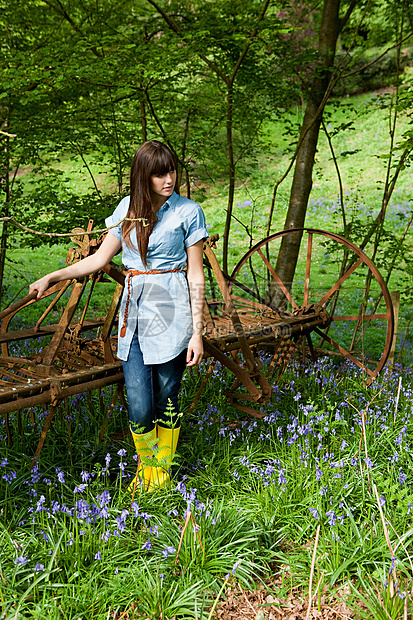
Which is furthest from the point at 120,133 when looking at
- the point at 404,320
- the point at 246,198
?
the point at 246,198

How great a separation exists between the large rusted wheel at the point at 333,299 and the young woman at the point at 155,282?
4.90ft

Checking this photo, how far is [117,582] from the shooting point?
193 centimetres

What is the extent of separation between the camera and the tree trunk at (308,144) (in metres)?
5.02

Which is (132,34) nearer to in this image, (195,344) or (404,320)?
(195,344)

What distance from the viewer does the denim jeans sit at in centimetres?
239

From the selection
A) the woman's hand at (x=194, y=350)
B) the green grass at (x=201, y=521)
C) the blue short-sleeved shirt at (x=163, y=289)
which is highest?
the blue short-sleeved shirt at (x=163, y=289)

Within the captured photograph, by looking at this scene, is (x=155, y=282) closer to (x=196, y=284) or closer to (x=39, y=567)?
(x=196, y=284)

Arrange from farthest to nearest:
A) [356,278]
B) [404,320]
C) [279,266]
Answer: [356,278], [404,320], [279,266]

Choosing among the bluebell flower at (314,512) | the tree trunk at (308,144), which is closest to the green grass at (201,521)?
the bluebell flower at (314,512)

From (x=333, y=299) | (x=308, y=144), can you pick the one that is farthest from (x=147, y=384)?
(x=308, y=144)

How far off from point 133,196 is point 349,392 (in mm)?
2266

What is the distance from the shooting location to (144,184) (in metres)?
2.27

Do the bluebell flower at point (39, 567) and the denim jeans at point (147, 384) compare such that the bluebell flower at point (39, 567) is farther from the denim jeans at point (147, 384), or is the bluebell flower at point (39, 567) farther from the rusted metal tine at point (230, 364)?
the rusted metal tine at point (230, 364)

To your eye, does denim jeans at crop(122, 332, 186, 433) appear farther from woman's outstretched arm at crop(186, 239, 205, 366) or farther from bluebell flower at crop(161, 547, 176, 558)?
bluebell flower at crop(161, 547, 176, 558)
